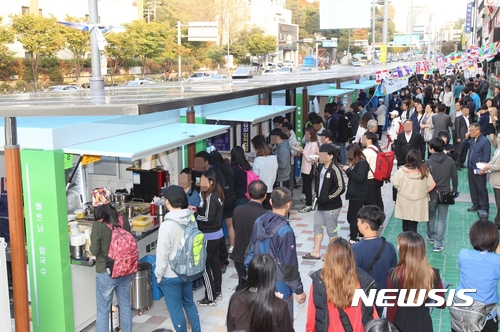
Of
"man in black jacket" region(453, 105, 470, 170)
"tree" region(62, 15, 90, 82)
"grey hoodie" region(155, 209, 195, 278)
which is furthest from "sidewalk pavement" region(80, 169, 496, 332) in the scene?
"tree" region(62, 15, 90, 82)

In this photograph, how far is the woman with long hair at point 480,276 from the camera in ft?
14.9

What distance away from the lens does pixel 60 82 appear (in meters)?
37.3

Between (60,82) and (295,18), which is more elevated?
(295,18)

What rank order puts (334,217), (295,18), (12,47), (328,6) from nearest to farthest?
(334,217) < (12,47) < (328,6) < (295,18)

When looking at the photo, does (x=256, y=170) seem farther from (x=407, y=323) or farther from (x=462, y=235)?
(x=407, y=323)

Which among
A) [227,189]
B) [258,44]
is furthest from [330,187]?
Result: [258,44]

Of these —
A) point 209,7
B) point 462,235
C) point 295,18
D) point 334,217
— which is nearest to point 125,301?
point 334,217

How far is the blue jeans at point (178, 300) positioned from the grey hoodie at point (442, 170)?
14.6 ft

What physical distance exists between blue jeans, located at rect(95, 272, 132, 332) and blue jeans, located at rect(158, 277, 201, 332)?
1.39 ft

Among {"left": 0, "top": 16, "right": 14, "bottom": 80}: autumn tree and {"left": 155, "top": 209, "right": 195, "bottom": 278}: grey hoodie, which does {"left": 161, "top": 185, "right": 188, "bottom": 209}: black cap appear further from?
{"left": 0, "top": 16, "right": 14, "bottom": 80}: autumn tree

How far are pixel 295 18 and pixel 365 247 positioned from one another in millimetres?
106281

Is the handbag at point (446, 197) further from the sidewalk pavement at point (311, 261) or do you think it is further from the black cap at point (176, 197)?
the black cap at point (176, 197)

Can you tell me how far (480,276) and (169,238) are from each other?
2.82 metres

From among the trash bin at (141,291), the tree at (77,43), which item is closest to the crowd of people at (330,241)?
the trash bin at (141,291)
